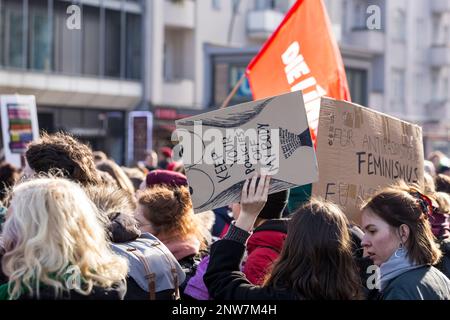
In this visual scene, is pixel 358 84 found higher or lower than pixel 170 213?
higher

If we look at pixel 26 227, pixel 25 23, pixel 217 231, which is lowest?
pixel 217 231

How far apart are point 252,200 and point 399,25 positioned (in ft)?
129

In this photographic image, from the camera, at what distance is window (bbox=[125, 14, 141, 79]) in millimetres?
29156

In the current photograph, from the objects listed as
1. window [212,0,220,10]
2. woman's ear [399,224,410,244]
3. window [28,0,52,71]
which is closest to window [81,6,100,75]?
window [28,0,52,71]

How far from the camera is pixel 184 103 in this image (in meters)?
30.6

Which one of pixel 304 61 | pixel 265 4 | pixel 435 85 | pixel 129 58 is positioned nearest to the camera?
pixel 304 61

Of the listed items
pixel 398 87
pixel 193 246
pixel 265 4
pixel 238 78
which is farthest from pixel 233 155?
pixel 398 87

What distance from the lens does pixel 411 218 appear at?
158 inches

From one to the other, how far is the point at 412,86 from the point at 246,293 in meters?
40.4

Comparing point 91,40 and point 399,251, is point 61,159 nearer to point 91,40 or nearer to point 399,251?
point 399,251

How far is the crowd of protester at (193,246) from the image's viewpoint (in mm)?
3314

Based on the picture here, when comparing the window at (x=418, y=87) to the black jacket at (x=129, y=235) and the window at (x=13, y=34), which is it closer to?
the window at (x=13, y=34)
